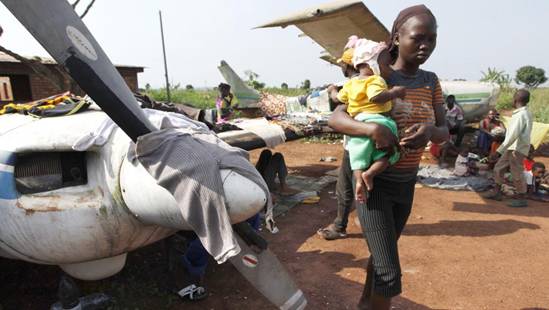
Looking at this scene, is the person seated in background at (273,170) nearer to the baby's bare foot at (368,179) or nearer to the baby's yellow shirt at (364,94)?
the baby's yellow shirt at (364,94)

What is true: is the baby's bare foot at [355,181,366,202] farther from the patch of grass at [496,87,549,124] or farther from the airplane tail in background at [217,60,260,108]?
the patch of grass at [496,87,549,124]

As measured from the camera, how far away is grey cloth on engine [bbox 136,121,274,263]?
1887mm

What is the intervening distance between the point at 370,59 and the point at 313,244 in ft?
10.1

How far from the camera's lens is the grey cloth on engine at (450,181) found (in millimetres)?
7221

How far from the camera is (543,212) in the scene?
5.87 metres

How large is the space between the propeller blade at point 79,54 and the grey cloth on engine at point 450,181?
666 centimetres

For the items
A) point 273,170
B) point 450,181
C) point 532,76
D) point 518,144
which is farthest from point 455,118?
point 532,76

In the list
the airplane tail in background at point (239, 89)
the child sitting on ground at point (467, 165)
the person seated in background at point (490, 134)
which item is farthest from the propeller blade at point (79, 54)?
the airplane tail in background at point (239, 89)

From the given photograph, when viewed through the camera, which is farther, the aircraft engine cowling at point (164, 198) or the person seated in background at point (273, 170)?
the person seated in background at point (273, 170)

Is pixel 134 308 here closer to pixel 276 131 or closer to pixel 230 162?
pixel 230 162

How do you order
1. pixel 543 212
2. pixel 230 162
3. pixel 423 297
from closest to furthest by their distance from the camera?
pixel 230 162
pixel 423 297
pixel 543 212

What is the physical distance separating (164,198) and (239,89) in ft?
42.3

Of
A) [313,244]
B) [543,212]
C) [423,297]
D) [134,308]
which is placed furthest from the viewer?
[543,212]

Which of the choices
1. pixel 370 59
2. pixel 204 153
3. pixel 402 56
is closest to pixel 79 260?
pixel 204 153
